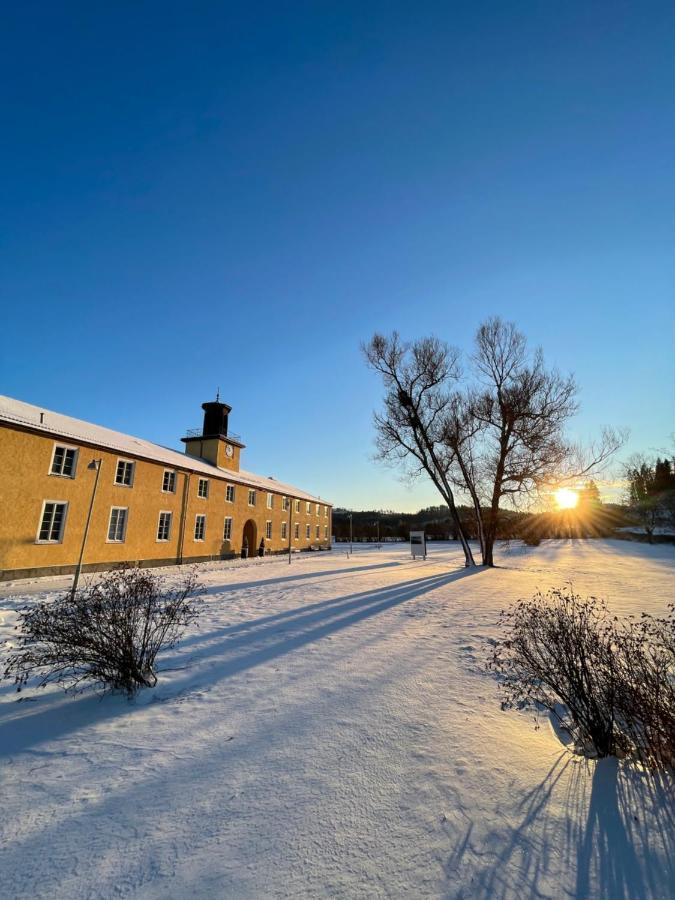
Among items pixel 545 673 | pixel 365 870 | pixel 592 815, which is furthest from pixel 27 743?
pixel 545 673

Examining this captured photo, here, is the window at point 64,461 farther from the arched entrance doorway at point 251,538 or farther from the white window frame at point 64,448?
the arched entrance doorway at point 251,538

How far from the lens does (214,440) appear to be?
30453mm

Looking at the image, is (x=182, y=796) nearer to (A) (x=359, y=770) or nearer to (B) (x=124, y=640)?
(A) (x=359, y=770)

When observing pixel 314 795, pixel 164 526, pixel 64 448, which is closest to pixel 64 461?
pixel 64 448

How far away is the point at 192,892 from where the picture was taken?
213cm

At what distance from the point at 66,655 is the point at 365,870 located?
4.07 m

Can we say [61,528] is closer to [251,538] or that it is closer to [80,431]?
[80,431]

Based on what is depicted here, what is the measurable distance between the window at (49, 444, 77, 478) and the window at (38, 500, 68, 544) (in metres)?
1.29

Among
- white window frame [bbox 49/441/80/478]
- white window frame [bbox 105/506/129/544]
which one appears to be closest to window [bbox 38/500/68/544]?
white window frame [bbox 49/441/80/478]

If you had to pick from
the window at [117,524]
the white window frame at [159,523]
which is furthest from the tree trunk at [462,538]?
the window at [117,524]

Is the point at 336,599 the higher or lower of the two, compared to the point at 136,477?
lower

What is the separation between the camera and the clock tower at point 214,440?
99.8 feet

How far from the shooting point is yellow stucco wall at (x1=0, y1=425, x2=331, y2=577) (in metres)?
14.9

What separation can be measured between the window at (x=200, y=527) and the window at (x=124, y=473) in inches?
224
